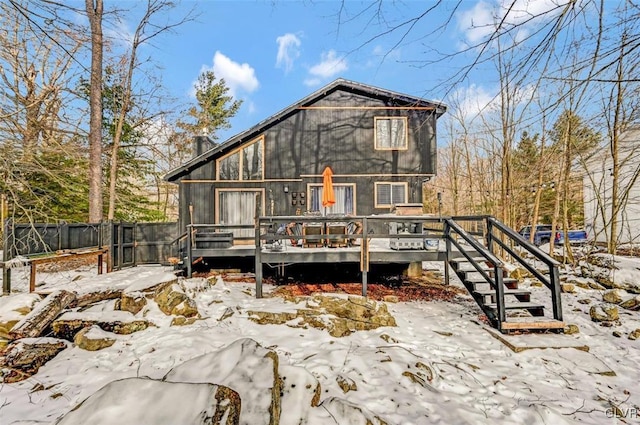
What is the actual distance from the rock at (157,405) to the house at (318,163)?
8.46m

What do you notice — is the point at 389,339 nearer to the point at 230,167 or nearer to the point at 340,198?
the point at 340,198

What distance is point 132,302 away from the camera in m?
4.66

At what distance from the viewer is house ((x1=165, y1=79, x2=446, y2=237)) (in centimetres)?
1023

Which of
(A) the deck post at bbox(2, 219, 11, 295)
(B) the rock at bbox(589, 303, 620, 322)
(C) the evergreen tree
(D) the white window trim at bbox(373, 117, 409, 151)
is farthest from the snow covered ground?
(C) the evergreen tree

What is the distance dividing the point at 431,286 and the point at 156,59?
14461 mm

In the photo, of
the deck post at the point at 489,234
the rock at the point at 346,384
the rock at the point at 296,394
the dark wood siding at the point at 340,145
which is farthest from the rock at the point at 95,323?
the dark wood siding at the point at 340,145

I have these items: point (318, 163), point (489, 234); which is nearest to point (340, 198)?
point (318, 163)

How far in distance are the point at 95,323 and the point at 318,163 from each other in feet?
25.5

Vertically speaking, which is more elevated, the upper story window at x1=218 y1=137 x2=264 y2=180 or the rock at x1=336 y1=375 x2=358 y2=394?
the upper story window at x1=218 y1=137 x2=264 y2=180

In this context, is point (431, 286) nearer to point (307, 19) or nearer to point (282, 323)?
point (282, 323)

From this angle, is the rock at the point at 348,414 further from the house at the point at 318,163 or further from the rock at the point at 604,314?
the house at the point at 318,163

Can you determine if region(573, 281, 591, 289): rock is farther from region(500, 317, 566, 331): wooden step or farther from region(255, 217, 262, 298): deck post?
region(255, 217, 262, 298): deck post

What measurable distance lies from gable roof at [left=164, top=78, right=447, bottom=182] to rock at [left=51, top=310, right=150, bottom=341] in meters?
6.34

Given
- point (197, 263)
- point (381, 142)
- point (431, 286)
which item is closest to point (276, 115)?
point (381, 142)
